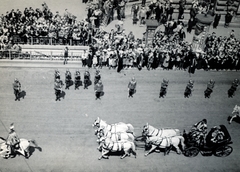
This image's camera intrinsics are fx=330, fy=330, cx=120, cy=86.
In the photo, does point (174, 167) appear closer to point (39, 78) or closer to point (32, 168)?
point (32, 168)

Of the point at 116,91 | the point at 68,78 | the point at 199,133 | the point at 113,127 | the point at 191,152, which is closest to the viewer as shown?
the point at 199,133

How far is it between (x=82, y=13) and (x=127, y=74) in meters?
8.45

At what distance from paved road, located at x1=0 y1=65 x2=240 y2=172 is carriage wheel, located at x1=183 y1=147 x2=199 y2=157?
11.1 inches

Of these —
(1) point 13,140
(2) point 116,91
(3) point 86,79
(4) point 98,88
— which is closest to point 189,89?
(2) point 116,91

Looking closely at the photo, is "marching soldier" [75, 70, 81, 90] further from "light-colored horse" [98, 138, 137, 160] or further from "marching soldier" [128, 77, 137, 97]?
"light-colored horse" [98, 138, 137, 160]

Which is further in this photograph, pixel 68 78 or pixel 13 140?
pixel 68 78

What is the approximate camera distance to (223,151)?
16766mm

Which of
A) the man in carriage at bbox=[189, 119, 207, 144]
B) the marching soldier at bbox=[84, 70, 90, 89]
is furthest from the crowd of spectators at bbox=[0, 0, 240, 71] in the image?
the man in carriage at bbox=[189, 119, 207, 144]

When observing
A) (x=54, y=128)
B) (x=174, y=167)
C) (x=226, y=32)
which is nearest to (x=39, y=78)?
(x=54, y=128)

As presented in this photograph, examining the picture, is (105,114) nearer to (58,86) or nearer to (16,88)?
(58,86)

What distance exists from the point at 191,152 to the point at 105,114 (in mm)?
5349

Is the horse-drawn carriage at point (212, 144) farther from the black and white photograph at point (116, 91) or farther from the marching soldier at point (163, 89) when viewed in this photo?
the marching soldier at point (163, 89)

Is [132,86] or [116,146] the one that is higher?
[132,86]

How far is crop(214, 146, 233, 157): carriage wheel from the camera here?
1658 cm
